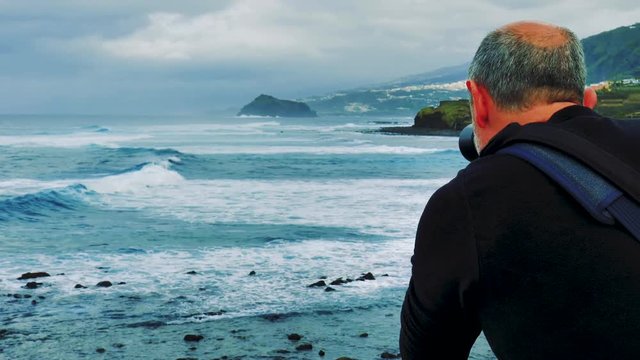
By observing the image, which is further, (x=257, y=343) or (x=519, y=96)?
(x=257, y=343)

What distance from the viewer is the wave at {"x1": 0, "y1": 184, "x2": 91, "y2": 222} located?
23.6 meters

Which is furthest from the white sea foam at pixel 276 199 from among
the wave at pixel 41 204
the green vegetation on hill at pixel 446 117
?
the green vegetation on hill at pixel 446 117

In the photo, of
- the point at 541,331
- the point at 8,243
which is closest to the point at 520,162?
the point at 541,331

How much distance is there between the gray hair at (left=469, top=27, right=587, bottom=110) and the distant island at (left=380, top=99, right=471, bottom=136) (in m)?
89.2

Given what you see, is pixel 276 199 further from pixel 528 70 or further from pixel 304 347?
pixel 528 70

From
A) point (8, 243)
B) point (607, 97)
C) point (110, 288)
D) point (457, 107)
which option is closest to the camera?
point (110, 288)

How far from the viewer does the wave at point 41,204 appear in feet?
77.5

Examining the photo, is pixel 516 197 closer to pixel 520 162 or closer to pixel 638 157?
pixel 520 162

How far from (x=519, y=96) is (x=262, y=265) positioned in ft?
42.9

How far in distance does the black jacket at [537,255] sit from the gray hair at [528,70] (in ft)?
0.45

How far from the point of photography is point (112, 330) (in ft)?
33.8

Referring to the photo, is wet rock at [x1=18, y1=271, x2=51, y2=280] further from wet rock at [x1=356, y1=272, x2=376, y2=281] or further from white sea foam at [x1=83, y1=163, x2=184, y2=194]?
white sea foam at [x1=83, y1=163, x2=184, y2=194]

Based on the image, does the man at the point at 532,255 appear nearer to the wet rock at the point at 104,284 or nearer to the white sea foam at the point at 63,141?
the wet rock at the point at 104,284

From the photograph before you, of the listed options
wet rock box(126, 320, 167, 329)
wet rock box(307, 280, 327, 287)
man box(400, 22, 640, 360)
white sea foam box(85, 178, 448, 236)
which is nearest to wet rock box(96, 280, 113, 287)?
wet rock box(126, 320, 167, 329)
